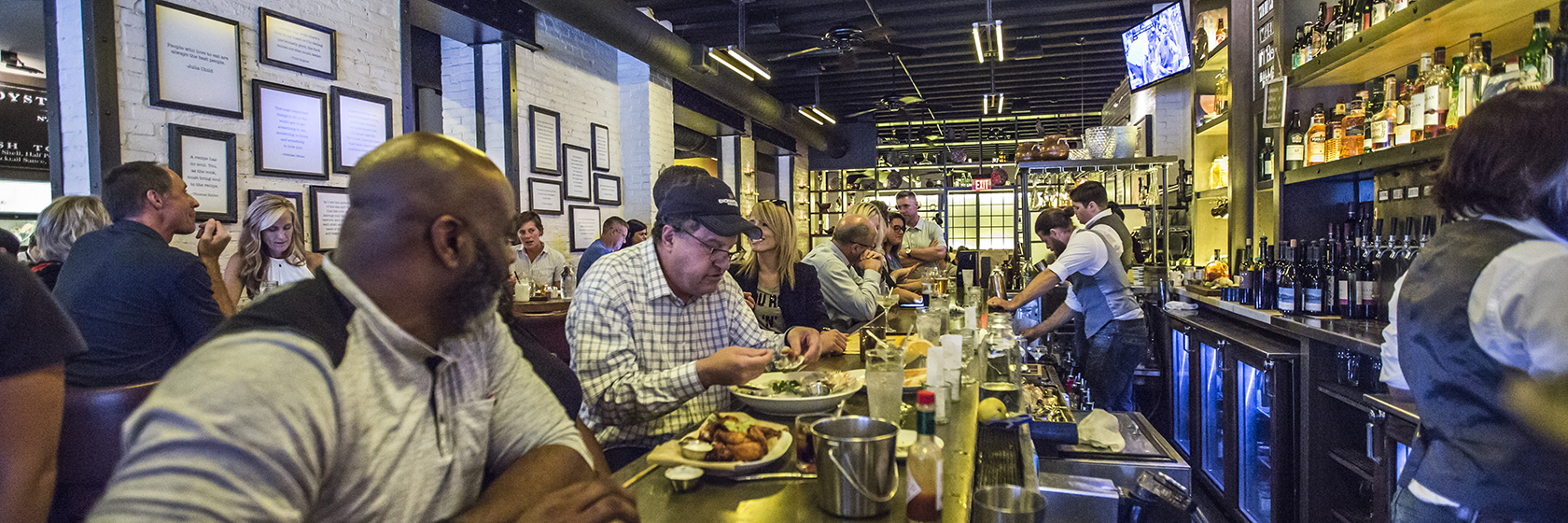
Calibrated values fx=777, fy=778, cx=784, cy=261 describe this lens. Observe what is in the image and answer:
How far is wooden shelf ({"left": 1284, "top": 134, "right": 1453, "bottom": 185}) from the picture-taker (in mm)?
2746

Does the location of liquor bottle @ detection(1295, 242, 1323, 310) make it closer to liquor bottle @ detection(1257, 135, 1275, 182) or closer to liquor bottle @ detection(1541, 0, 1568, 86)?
liquor bottle @ detection(1257, 135, 1275, 182)

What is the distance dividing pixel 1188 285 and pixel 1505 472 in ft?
12.3

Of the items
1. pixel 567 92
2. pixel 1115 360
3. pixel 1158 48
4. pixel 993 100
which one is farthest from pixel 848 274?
pixel 993 100

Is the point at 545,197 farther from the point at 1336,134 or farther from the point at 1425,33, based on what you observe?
the point at 1425,33

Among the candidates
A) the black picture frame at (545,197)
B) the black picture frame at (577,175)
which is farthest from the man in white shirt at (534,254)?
the black picture frame at (577,175)

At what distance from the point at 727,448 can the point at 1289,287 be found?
3195 millimetres

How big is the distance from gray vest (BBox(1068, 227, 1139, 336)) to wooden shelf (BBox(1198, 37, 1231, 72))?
1484mm

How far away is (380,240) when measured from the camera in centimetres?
90

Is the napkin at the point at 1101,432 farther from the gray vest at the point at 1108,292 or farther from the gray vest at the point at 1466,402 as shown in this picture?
the gray vest at the point at 1108,292

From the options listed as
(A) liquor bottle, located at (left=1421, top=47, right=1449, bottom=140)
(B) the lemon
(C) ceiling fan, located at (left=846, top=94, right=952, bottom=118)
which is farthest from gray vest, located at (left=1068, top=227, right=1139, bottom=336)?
(C) ceiling fan, located at (left=846, top=94, right=952, bottom=118)

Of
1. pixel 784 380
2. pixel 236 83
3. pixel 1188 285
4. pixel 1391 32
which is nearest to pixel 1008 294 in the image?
pixel 1188 285

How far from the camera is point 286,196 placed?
15.1 feet

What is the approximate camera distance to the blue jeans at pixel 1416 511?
150 cm

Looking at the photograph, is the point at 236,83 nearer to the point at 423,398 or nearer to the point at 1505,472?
the point at 423,398
